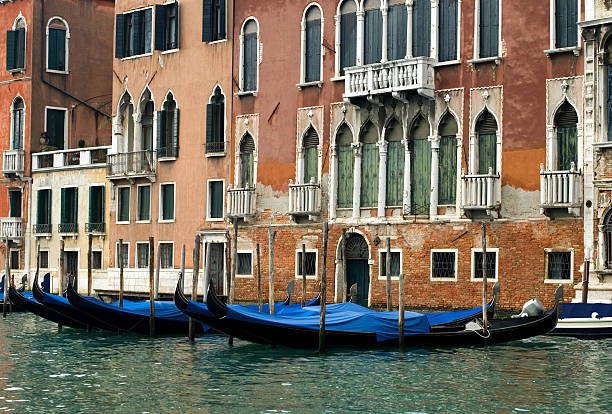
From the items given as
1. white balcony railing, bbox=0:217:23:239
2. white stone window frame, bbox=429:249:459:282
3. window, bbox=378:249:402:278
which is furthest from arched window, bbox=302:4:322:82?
white balcony railing, bbox=0:217:23:239

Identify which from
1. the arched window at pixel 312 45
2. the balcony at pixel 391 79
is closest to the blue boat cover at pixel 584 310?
the balcony at pixel 391 79

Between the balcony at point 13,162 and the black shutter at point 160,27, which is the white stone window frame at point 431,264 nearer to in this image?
the black shutter at point 160,27

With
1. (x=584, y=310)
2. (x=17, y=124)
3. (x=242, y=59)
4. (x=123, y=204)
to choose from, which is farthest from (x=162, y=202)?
(x=584, y=310)

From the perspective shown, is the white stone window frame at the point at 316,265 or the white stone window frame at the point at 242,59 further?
the white stone window frame at the point at 242,59

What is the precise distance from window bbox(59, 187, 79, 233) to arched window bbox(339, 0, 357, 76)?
9473 mm

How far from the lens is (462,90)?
72.0 ft

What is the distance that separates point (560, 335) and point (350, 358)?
13.8 ft

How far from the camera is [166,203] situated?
90.9ft

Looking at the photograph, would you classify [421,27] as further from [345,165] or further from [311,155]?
[311,155]

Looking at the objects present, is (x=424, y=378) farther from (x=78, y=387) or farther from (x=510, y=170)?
(x=510, y=170)

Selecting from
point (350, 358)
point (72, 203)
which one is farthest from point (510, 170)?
point (72, 203)

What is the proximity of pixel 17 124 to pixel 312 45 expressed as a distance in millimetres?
10836

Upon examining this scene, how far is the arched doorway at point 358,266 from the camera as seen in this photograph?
2359 centimetres

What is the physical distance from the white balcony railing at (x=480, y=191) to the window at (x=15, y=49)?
15161 millimetres
